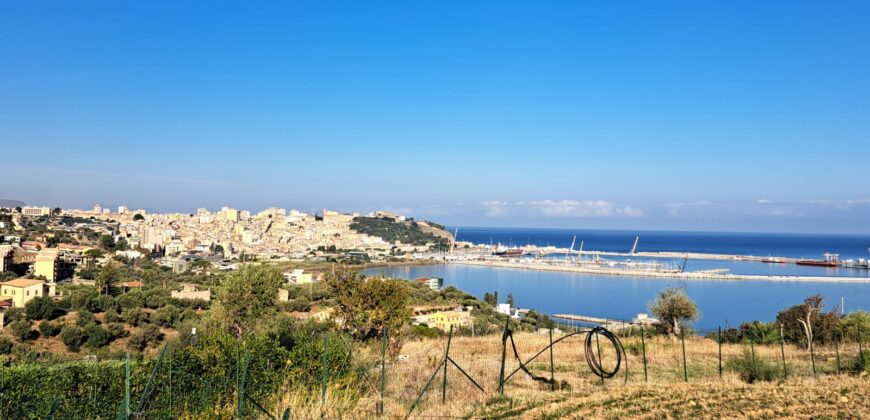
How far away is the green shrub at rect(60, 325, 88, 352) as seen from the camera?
1714cm

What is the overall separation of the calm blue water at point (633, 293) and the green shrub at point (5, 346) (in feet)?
98.6

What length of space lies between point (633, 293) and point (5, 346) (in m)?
42.8

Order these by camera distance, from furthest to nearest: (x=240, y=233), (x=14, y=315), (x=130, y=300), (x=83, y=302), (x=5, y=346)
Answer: (x=240, y=233), (x=130, y=300), (x=83, y=302), (x=14, y=315), (x=5, y=346)

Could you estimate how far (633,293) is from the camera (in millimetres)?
47375

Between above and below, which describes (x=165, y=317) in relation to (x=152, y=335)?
above

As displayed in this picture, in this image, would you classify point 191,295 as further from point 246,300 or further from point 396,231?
point 396,231

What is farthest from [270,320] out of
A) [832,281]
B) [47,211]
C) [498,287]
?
[47,211]

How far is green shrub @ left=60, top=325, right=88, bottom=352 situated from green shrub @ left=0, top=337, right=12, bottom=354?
135 cm

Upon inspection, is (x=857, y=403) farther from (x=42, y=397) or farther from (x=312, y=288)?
(x=312, y=288)

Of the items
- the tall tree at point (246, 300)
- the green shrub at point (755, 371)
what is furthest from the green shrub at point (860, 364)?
the tall tree at point (246, 300)

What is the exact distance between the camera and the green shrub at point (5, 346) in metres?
15.8

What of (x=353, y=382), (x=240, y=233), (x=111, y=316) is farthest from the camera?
(x=240, y=233)

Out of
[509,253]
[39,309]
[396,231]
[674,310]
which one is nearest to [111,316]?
[39,309]

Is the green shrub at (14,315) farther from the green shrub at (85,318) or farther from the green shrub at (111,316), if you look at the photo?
the green shrub at (111,316)
